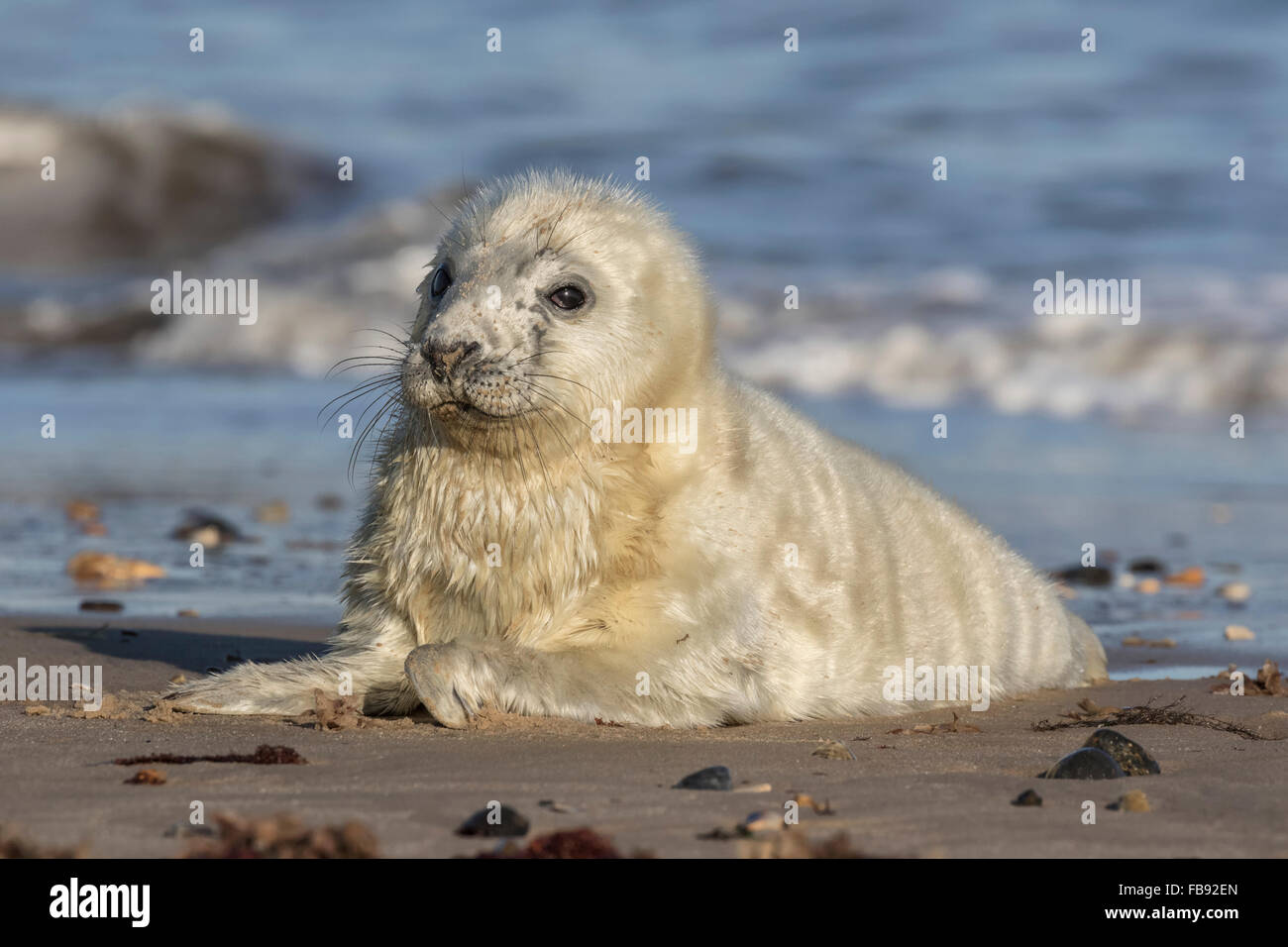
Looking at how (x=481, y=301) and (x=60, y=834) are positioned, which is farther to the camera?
(x=481, y=301)

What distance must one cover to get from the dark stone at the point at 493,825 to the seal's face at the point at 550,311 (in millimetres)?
1477

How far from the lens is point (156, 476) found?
10.6 meters

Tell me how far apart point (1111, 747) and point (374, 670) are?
1.95 metres

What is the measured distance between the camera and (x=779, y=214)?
22.8m

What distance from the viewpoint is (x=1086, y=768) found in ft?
12.5

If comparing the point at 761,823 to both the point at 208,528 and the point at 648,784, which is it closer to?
the point at 648,784

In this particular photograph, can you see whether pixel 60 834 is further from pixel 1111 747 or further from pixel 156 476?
pixel 156 476

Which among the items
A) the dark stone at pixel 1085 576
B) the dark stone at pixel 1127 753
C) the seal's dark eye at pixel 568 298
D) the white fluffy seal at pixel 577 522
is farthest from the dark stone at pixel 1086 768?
the dark stone at pixel 1085 576

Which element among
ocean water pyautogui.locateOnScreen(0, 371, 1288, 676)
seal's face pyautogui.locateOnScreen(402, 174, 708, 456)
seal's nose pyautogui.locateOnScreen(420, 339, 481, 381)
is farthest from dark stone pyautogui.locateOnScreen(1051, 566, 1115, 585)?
seal's nose pyautogui.locateOnScreen(420, 339, 481, 381)

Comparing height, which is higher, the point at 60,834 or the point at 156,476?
the point at 156,476
